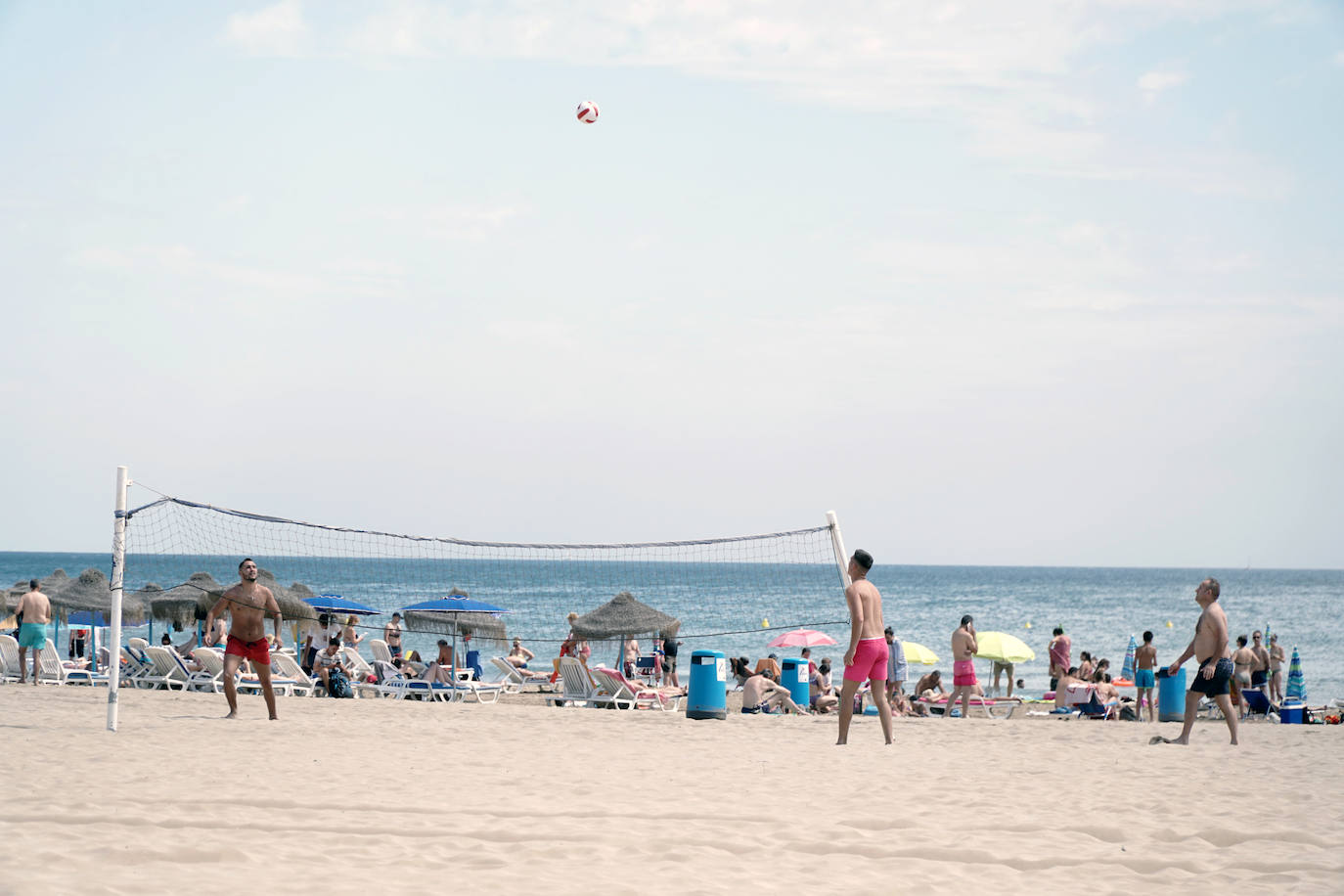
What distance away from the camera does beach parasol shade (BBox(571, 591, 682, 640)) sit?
2006 centimetres

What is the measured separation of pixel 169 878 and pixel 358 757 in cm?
→ 358

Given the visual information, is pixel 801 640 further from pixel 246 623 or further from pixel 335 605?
pixel 246 623

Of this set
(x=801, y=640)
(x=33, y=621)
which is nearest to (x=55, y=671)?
(x=33, y=621)

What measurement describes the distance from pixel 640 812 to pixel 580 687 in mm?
8466

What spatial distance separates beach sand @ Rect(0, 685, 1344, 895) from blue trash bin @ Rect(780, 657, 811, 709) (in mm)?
3653

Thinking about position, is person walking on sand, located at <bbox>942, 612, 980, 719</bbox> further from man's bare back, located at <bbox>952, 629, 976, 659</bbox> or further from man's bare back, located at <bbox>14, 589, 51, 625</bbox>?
man's bare back, located at <bbox>14, 589, 51, 625</bbox>

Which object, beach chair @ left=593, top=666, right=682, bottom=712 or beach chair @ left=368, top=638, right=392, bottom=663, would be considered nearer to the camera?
beach chair @ left=593, top=666, right=682, bottom=712

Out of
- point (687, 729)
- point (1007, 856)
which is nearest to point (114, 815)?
point (1007, 856)

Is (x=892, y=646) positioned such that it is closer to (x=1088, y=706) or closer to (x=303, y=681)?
(x=1088, y=706)

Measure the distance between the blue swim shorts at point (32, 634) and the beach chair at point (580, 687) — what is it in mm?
6410

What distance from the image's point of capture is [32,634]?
571 inches

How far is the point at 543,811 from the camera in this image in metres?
6.11

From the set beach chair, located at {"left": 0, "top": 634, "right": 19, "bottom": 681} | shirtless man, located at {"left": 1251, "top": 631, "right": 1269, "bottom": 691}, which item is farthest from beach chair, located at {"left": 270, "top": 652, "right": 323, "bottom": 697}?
shirtless man, located at {"left": 1251, "top": 631, "right": 1269, "bottom": 691}

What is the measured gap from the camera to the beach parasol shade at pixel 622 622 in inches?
790
